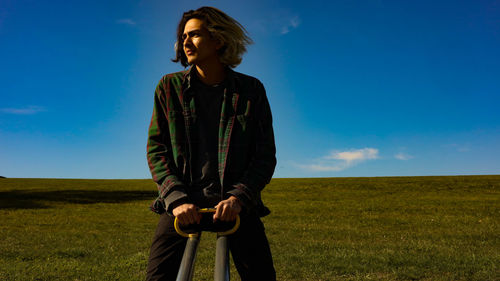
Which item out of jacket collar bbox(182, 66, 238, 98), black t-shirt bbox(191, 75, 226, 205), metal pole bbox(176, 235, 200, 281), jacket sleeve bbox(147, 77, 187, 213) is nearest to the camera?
metal pole bbox(176, 235, 200, 281)

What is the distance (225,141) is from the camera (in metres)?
2.57

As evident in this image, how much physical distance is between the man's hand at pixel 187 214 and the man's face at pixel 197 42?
101 centimetres

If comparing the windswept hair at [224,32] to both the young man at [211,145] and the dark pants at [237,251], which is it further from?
the dark pants at [237,251]

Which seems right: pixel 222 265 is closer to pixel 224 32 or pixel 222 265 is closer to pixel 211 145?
pixel 211 145

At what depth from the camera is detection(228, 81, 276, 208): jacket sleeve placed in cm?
246

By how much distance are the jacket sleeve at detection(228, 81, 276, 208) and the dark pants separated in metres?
0.18

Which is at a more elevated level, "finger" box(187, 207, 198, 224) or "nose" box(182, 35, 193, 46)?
"nose" box(182, 35, 193, 46)

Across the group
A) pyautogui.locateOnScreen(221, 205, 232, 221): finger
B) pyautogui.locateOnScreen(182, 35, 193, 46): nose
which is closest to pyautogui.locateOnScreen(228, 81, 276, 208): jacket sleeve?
Answer: pyautogui.locateOnScreen(221, 205, 232, 221): finger

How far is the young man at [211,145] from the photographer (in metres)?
2.52

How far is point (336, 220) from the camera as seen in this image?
56.3ft

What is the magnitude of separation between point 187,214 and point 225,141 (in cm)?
54

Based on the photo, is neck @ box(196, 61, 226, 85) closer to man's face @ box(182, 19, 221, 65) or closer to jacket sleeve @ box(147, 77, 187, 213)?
man's face @ box(182, 19, 221, 65)

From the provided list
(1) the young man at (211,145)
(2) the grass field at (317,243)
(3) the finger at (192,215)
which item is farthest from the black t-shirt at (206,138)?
(2) the grass field at (317,243)

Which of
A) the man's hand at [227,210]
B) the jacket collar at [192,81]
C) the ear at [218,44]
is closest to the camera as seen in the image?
the man's hand at [227,210]
